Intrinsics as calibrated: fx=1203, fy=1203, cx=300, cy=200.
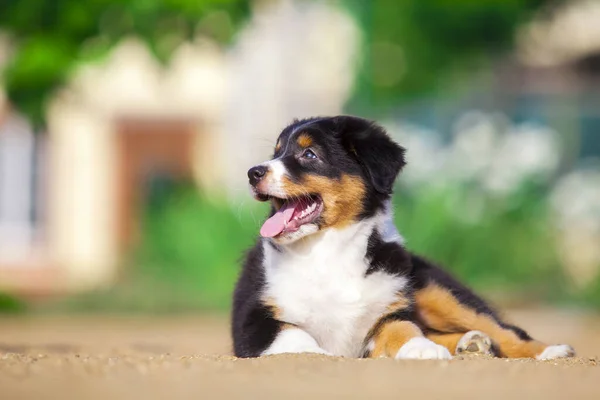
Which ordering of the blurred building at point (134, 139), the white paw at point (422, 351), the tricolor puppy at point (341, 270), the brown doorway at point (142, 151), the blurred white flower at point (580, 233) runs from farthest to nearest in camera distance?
the brown doorway at point (142, 151) < the blurred building at point (134, 139) < the blurred white flower at point (580, 233) < the tricolor puppy at point (341, 270) < the white paw at point (422, 351)

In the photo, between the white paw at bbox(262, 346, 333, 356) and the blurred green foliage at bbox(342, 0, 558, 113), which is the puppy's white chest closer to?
the white paw at bbox(262, 346, 333, 356)

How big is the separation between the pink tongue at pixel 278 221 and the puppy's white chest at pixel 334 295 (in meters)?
0.23

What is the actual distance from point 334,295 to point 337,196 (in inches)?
21.4

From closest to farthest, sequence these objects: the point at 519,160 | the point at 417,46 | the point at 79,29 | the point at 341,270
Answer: the point at 341,270 → the point at 79,29 → the point at 519,160 → the point at 417,46

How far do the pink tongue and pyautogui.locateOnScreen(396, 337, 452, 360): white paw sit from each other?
950 millimetres

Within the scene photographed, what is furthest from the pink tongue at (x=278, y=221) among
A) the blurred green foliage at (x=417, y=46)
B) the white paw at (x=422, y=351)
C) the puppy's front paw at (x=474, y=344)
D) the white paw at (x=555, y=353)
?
the blurred green foliage at (x=417, y=46)

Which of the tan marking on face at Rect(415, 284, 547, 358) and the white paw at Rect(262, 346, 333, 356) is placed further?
the tan marking on face at Rect(415, 284, 547, 358)

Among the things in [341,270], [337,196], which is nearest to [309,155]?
[337,196]

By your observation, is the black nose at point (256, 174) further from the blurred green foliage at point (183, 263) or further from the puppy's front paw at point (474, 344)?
the blurred green foliage at point (183, 263)

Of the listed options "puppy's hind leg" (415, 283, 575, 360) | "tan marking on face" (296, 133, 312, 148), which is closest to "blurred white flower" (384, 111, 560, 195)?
"puppy's hind leg" (415, 283, 575, 360)

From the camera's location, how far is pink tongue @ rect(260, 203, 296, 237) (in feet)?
21.0

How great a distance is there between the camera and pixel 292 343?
239 inches

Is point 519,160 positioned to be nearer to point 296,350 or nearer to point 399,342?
point 399,342

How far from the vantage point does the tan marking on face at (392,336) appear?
6.12m
